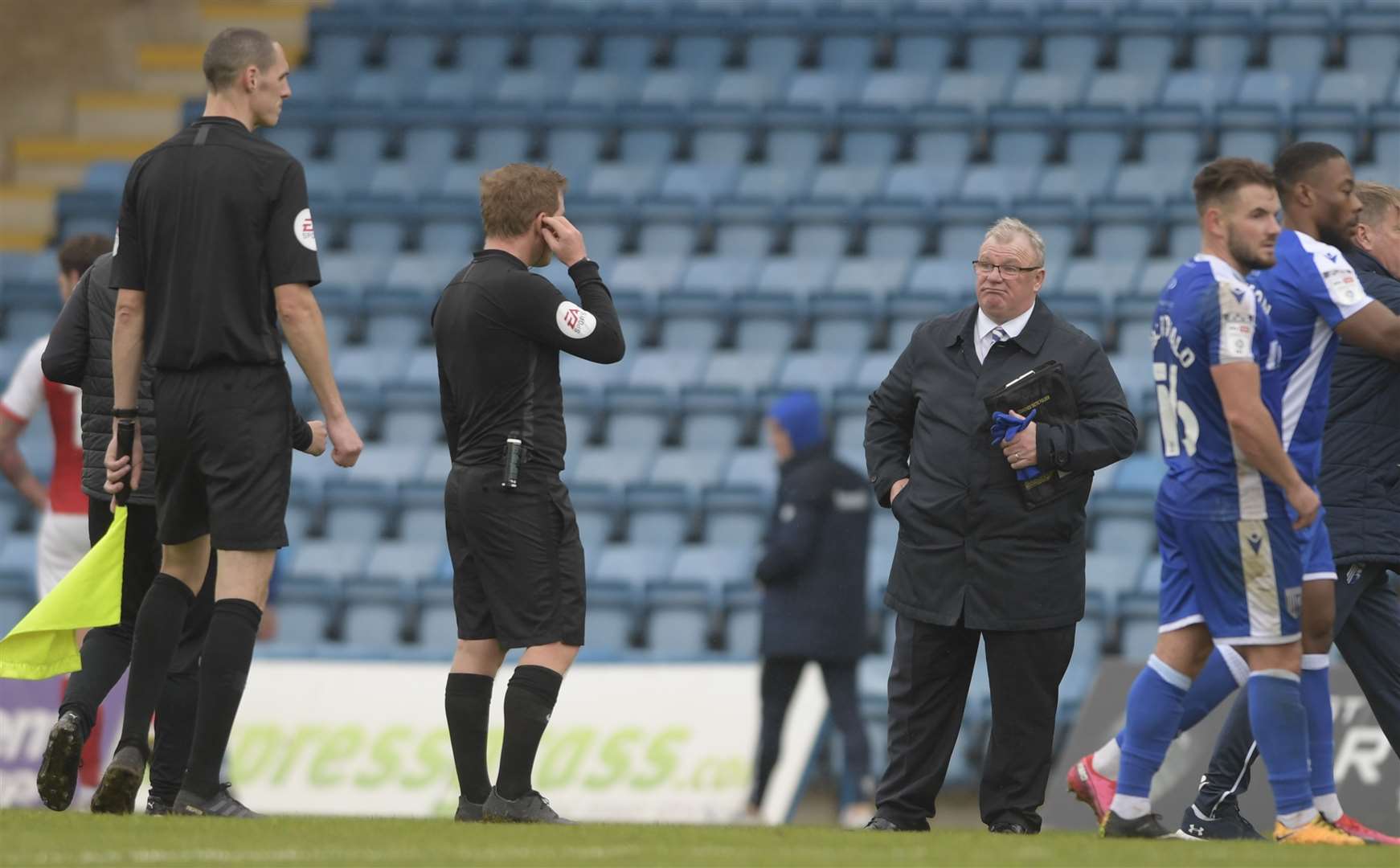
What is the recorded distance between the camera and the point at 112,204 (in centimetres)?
1388

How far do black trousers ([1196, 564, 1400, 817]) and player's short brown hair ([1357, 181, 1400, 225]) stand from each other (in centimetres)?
108

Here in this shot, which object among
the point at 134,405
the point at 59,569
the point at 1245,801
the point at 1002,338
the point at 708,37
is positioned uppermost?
the point at 708,37

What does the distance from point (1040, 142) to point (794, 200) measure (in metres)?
1.59

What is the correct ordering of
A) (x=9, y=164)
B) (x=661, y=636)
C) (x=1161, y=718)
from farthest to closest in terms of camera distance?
(x=9, y=164)
(x=661, y=636)
(x=1161, y=718)

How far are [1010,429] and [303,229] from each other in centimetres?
202

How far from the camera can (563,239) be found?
5652mm

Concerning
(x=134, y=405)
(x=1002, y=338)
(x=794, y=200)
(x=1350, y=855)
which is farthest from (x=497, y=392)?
(x=794, y=200)

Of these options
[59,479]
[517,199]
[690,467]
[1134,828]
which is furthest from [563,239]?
[690,467]

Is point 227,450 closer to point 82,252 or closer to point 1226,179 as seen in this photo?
point 82,252

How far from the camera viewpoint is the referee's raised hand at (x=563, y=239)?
563 cm

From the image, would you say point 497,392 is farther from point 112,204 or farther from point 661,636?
point 112,204

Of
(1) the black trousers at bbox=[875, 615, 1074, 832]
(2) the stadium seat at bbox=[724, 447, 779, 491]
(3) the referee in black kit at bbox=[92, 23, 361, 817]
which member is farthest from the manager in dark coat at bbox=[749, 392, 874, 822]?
(3) the referee in black kit at bbox=[92, 23, 361, 817]

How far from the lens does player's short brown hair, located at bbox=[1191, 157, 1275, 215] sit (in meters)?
5.43

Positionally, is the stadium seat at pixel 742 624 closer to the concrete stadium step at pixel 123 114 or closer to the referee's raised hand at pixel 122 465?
the referee's raised hand at pixel 122 465
